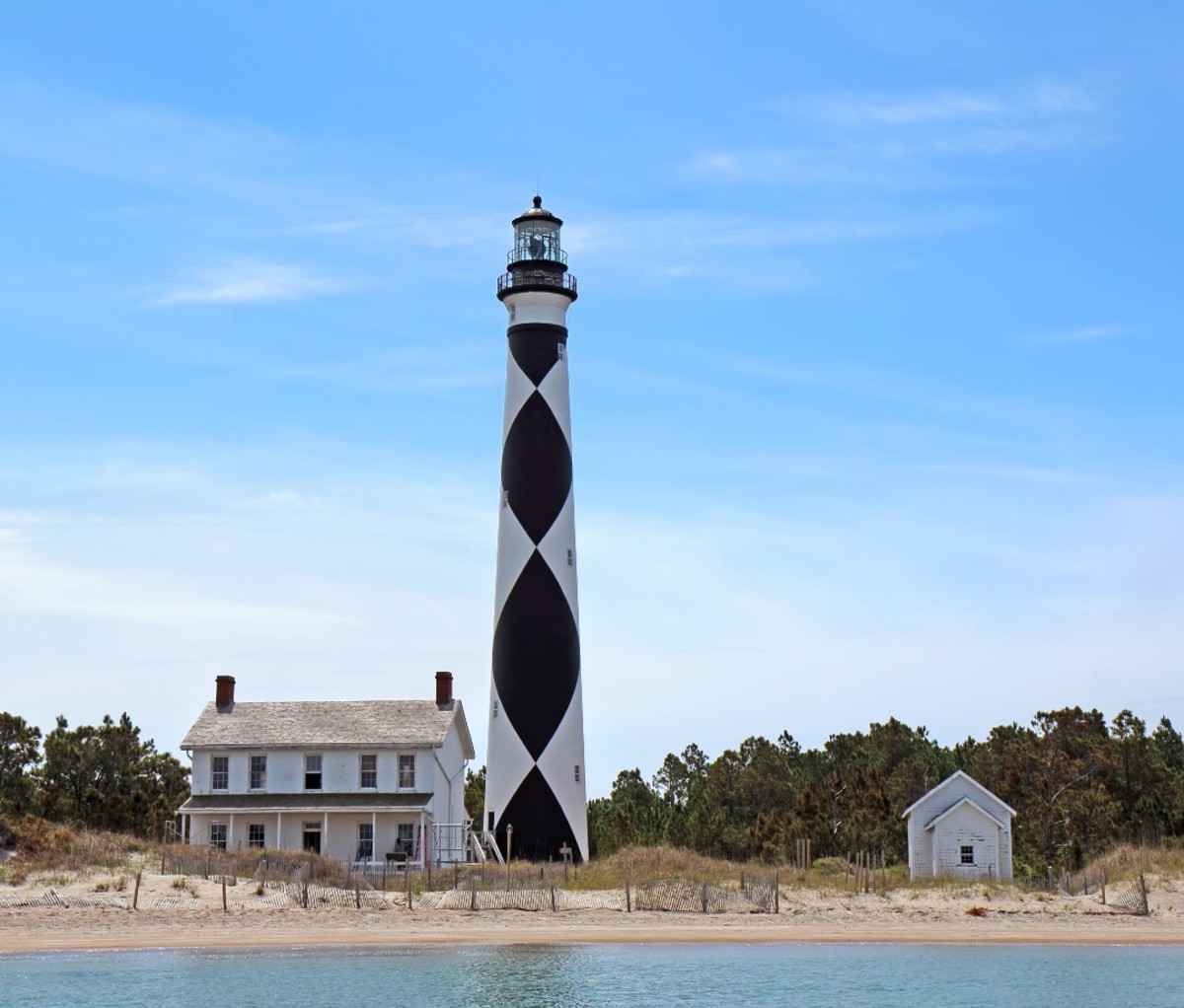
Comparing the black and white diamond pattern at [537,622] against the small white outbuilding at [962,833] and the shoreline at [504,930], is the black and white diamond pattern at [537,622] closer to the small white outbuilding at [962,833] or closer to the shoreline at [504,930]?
the shoreline at [504,930]

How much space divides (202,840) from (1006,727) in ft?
120

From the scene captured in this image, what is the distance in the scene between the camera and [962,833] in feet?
137

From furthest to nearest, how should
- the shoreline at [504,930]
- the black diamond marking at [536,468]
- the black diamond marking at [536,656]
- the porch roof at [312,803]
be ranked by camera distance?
the porch roof at [312,803]
the black diamond marking at [536,468]
the black diamond marking at [536,656]
the shoreline at [504,930]

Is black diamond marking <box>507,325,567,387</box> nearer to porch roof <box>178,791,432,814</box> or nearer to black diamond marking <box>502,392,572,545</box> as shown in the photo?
black diamond marking <box>502,392,572,545</box>

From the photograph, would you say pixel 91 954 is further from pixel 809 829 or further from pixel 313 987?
pixel 809 829

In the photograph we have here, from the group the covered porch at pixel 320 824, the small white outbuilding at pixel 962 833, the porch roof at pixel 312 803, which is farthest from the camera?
the covered porch at pixel 320 824

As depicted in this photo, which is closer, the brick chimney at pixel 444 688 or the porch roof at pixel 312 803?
the porch roof at pixel 312 803

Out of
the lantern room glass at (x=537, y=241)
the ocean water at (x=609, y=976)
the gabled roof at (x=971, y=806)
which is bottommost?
the ocean water at (x=609, y=976)

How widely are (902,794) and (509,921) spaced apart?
2918 centimetres

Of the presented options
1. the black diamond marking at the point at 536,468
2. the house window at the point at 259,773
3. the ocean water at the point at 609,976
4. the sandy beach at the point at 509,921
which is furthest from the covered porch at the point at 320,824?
the ocean water at the point at 609,976

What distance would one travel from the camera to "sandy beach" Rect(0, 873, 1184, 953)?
103ft

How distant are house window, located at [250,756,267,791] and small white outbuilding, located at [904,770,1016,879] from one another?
17664 mm

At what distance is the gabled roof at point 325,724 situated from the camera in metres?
44.6

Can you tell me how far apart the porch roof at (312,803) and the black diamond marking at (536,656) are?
189 inches
